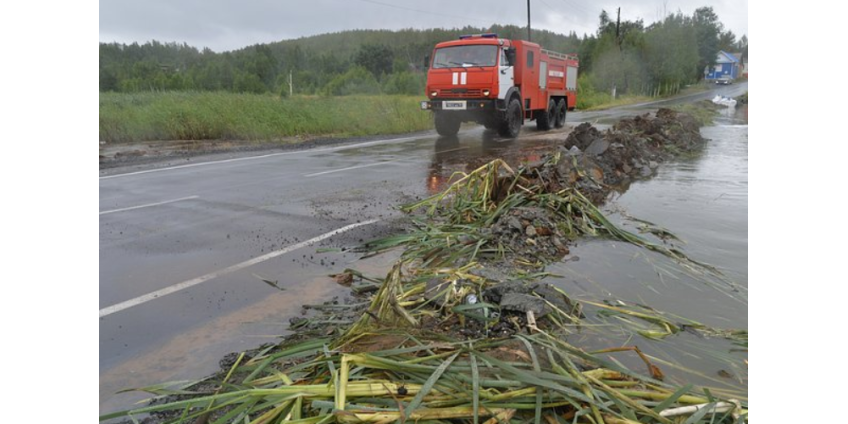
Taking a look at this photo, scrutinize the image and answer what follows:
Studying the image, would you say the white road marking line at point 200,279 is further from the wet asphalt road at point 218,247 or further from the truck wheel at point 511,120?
the truck wheel at point 511,120

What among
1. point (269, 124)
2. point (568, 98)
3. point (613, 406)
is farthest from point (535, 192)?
point (568, 98)

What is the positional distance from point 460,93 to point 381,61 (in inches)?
1614

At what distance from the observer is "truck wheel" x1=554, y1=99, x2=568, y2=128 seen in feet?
67.9

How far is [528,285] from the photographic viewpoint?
3727 millimetres

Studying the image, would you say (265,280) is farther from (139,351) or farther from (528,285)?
(528,285)

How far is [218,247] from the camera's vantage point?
5.40 m

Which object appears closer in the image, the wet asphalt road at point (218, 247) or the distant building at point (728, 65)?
the wet asphalt road at point (218, 247)

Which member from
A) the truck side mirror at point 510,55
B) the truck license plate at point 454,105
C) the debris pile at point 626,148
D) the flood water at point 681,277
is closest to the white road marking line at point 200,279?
the flood water at point 681,277

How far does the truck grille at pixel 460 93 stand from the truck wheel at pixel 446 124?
5.59ft

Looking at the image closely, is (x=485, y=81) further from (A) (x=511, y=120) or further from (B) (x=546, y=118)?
(B) (x=546, y=118)

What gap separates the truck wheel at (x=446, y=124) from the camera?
1750 centimetres

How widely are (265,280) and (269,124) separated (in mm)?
14523

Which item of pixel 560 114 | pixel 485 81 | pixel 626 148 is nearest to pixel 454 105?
pixel 485 81

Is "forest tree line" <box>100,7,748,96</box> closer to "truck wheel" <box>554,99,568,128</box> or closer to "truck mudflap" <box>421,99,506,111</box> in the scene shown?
"truck mudflap" <box>421,99,506,111</box>
